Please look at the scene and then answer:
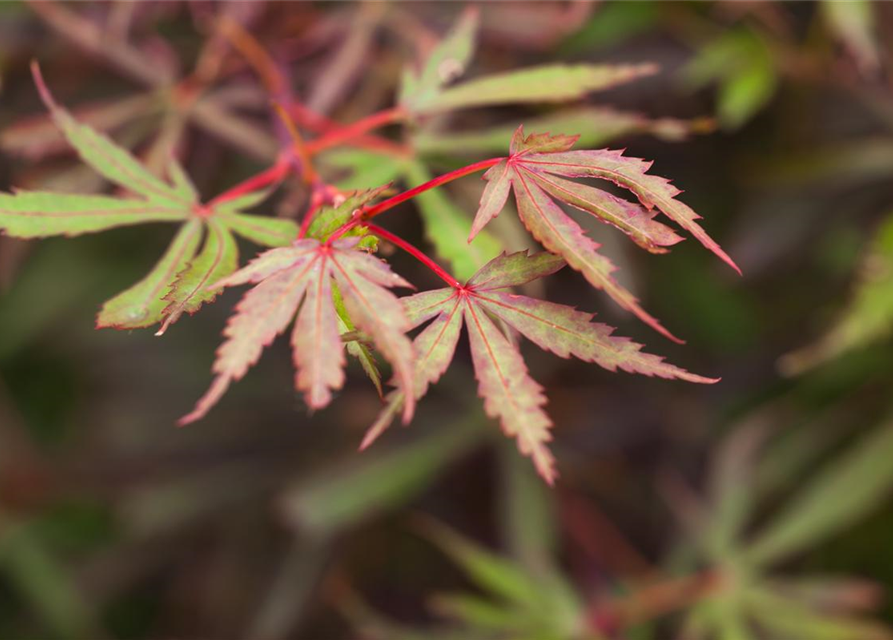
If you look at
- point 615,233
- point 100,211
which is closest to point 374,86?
point 615,233

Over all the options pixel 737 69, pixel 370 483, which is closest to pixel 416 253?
pixel 737 69

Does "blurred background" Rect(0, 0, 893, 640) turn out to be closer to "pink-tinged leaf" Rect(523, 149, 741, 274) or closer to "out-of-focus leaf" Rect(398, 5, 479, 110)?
"out-of-focus leaf" Rect(398, 5, 479, 110)

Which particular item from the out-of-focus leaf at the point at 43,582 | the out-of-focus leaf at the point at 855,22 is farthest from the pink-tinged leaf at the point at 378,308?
the out-of-focus leaf at the point at 43,582

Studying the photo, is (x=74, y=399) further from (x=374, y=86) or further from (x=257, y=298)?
(x=257, y=298)

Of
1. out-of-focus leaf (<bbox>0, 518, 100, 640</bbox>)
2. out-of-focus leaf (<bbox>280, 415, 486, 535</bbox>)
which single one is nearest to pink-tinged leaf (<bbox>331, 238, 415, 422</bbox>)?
out-of-focus leaf (<bbox>280, 415, 486, 535</bbox>)

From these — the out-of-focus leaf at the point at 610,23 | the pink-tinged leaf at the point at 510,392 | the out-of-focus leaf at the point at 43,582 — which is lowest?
the pink-tinged leaf at the point at 510,392

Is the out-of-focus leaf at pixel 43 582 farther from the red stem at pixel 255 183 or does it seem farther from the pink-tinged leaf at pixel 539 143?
the pink-tinged leaf at pixel 539 143
